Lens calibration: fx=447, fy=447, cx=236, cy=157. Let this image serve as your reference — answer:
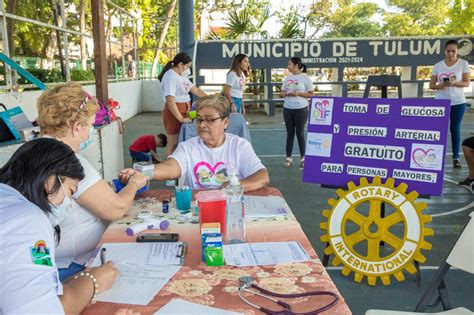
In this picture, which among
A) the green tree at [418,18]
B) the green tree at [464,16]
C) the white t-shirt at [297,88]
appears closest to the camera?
the white t-shirt at [297,88]

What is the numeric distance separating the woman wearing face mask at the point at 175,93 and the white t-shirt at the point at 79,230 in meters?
3.23

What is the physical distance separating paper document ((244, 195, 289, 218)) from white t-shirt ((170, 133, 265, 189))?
0.34m

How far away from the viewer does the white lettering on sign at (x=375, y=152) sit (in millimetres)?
3109

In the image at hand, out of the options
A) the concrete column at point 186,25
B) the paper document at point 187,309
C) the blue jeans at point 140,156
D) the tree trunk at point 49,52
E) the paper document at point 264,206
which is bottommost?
the blue jeans at point 140,156

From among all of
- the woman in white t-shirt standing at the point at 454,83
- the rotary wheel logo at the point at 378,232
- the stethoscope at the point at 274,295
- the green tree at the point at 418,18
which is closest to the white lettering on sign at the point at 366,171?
the rotary wheel logo at the point at 378,232

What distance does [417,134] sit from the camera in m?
3.04

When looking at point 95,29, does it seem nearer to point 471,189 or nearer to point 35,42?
point 35,42

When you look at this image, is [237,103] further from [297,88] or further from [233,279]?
[233,279]

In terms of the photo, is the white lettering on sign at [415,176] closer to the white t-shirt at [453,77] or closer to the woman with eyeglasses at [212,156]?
the woman with eyeglasses at [212,156]

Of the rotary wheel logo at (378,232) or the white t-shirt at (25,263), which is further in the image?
the rotary wheel logo at (378,232)

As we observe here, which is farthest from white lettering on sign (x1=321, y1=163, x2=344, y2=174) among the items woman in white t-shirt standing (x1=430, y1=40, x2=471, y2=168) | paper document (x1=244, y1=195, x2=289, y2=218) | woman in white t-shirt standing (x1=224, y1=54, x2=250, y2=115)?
woman in white t-shirt standing (x1=430, y1=40, x2=471, y2=168)

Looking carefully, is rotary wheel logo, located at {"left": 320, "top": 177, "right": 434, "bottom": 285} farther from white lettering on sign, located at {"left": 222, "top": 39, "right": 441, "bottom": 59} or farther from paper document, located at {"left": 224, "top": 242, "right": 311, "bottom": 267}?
white lettering on sign, located at {"left": 222, "top": 39, "right": 441, "bottom": 59}

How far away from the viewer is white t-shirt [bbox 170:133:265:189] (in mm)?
2752

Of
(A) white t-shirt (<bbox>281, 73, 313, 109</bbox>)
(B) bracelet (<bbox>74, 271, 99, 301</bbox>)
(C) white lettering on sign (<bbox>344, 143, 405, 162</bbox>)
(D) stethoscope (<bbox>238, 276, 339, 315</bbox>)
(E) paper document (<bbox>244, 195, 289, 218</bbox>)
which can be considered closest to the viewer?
(D) stethoscope (<bbox>238, 276, 339, 315</bbox>)
